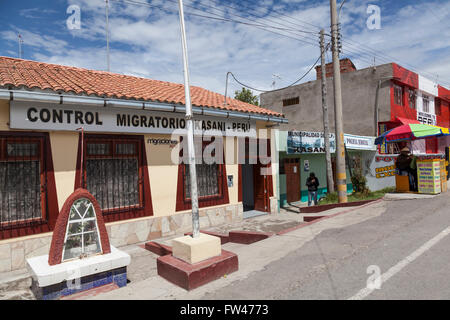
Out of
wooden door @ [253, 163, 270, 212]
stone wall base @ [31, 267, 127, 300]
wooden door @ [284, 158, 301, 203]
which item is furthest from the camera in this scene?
wooden door @ [284, 158, 301, 203]

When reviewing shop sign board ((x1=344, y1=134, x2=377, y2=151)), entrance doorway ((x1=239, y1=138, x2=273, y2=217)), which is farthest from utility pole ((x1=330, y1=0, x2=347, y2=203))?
shop sign board ((x1=344, y1=134, x2=377, y2=151))

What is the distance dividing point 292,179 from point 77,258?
11.3 m

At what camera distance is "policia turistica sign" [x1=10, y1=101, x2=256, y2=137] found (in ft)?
21.3

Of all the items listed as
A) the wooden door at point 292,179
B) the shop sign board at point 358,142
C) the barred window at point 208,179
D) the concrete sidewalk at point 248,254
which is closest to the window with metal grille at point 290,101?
the shop sign board at point 358,142

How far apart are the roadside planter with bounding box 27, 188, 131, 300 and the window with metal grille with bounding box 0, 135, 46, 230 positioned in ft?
7.41

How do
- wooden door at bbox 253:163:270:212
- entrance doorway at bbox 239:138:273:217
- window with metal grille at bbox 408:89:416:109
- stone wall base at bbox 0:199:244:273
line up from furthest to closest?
window with metal grille at bbox 408:89:416:109 → wooden door at bbox 253:163:270:212 → entrance doorway at bbox 239:138:273:217 → stone wall base at bbox 0:199:244:273

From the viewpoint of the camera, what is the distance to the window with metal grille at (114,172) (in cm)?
755

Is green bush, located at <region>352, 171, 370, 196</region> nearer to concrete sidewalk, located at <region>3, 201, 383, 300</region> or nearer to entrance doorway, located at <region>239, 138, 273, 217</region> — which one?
concrete sidewalk, located at <region>3, 201, 383, 300</region>

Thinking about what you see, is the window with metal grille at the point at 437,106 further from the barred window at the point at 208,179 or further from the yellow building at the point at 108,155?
the barred window at the point at 208,179

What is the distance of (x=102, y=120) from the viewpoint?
7520 mm

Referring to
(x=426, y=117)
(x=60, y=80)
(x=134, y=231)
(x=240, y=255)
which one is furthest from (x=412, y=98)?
(x=60, y=80)

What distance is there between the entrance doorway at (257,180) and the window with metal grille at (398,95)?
46.4 ft

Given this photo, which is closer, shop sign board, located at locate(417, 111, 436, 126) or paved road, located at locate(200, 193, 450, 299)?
paved road, located at locate(200, 193, 450, 299)
